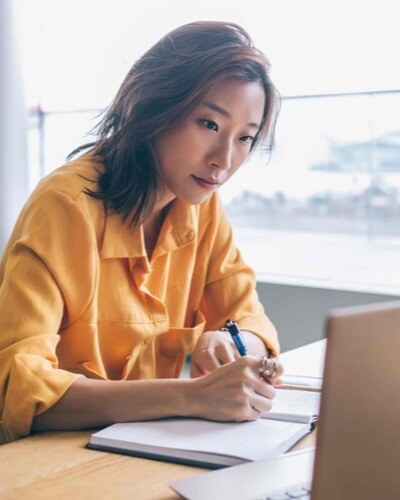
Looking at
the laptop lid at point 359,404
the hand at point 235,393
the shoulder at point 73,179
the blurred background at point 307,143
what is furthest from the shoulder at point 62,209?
the blurred background at point 307,143

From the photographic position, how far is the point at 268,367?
4.19 ft

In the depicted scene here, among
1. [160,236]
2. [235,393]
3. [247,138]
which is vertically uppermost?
[247,138]

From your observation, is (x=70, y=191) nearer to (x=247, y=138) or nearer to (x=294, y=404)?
(x=247, y=138)

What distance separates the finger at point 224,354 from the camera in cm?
150

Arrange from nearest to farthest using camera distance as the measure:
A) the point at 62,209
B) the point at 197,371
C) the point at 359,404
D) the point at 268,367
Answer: the point at 359,404 → the point at 268,367 → the point at 62,209 → the point at 197,371

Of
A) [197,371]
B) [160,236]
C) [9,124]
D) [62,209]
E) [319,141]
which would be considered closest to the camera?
[62,209]

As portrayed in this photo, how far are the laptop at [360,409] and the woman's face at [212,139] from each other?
85cm

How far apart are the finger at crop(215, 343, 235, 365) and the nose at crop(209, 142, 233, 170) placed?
326 millimetres

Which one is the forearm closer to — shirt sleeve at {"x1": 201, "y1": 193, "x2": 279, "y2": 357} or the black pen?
the black pen

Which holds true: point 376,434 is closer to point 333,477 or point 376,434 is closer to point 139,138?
point 333,477

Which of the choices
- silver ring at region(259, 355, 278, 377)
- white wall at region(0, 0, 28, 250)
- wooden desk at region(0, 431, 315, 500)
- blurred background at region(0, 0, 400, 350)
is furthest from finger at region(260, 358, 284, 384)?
white wall at region(0, 0, 28, 250)

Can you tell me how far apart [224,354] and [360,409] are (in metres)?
0.83

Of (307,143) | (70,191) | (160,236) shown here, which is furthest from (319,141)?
(70,191)

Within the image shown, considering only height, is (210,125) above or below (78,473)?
above
